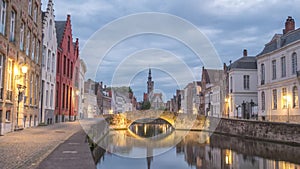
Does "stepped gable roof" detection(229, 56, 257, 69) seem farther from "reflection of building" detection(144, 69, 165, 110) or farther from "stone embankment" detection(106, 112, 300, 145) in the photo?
"reflection of building" detection(144, 69, 165, 110)

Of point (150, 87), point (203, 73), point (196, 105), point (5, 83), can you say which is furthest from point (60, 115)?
point (150, 87)

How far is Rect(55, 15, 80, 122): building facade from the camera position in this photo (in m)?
28.4

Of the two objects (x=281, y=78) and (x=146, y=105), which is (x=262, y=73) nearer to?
(x=281, y=78)

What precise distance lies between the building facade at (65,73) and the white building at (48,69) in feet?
5.89

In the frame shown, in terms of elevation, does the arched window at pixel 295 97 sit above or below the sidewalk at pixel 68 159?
above

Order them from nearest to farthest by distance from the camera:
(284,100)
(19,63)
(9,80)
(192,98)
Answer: (9,80) < (19,63) < (284,100) < (192,98)

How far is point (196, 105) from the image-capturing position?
6956 cm

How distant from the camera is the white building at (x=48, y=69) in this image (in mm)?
22812

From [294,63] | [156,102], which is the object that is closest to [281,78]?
[294,63]

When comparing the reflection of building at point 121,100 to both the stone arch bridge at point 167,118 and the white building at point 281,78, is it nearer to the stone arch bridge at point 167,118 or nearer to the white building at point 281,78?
the stone arch bridge at point 167,118

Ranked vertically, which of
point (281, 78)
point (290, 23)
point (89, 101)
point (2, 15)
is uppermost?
point (290, 23)

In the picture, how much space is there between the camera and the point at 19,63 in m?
16.1

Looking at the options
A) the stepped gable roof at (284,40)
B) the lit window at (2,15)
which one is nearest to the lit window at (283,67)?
the stepped gable roof at (284,40)

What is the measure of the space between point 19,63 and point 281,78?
79.3 ft
